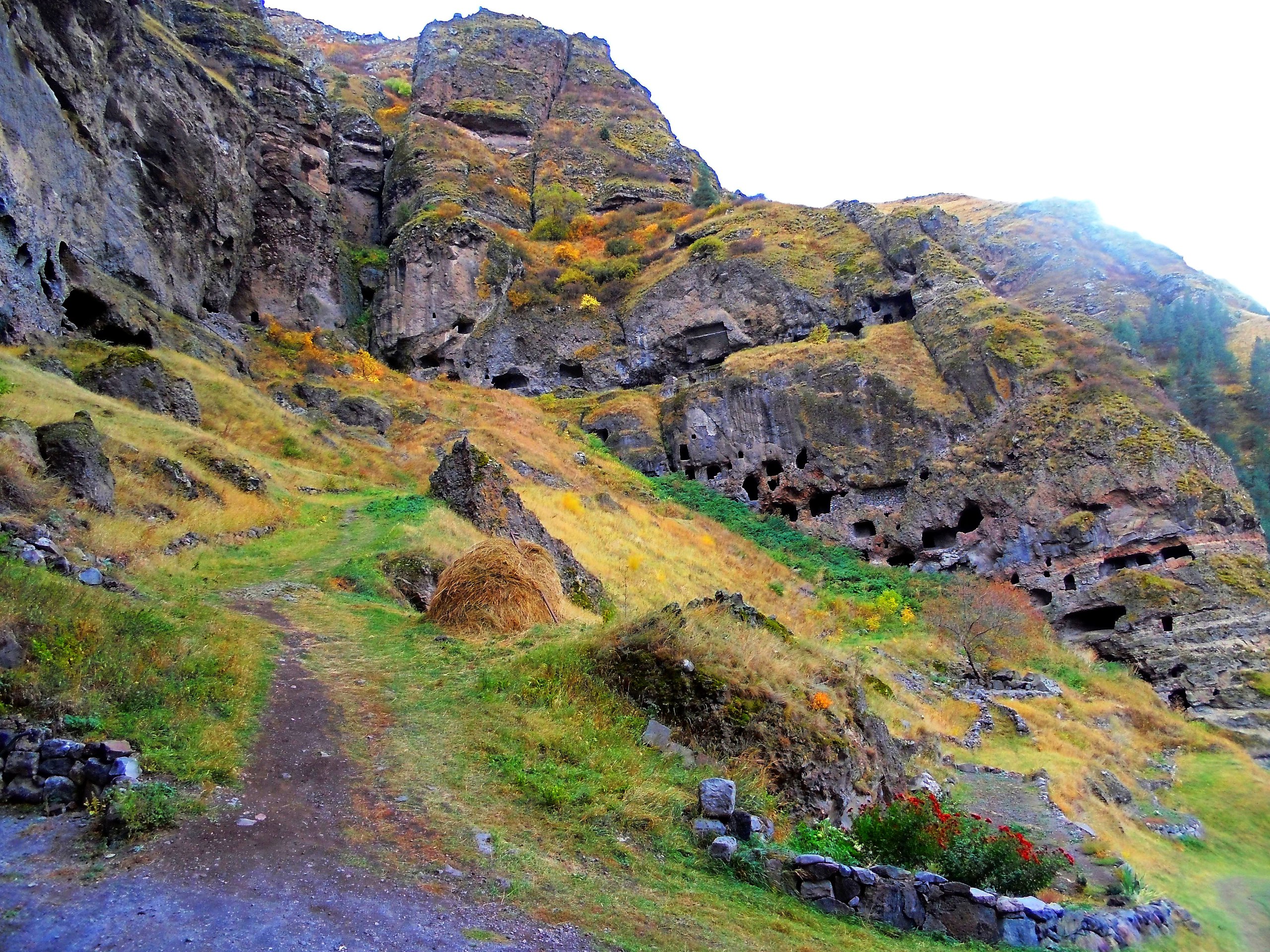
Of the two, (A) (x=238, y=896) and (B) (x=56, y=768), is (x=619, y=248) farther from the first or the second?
(A) (x=238, y=896)

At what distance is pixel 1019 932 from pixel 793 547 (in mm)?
28063

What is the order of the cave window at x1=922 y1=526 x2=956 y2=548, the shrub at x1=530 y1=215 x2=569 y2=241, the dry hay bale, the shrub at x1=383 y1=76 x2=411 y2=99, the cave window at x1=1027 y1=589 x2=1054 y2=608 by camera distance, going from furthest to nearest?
the shrub at x1=383 y1=76 x2=411 y2=99
the shrub at x1=530 y1=215 x2=569 y2=241
the cave window at x1=922 y1=526 x2=956 y2=548
the cave window at x1=1027 y1=589 x2=1054 y2=608
the dry hay bale

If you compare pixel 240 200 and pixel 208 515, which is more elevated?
pixel 240 200

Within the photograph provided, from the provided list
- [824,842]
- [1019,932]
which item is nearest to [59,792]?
[824,842]

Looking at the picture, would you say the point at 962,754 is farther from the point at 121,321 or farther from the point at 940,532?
the point at 121,321

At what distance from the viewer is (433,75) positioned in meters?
62.7

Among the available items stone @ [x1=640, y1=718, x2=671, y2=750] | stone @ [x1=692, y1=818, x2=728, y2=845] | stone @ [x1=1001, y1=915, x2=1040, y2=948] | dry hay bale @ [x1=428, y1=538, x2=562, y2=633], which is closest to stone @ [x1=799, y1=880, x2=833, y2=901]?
stone @ [x1=692, y1=818, x2=728, y2=845]

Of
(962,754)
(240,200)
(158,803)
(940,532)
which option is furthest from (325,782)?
(240,200)

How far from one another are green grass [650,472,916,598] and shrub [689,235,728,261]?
15857 mm

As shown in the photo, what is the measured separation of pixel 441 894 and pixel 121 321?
2668 centimetres

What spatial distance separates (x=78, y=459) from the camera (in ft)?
39.6

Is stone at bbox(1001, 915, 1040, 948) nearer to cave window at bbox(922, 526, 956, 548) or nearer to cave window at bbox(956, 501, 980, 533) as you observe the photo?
cave window at bbox(956, 501, 980, 533)

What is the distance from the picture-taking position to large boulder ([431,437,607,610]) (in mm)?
17156

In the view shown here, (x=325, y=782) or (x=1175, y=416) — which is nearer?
(x=325, y=782)
